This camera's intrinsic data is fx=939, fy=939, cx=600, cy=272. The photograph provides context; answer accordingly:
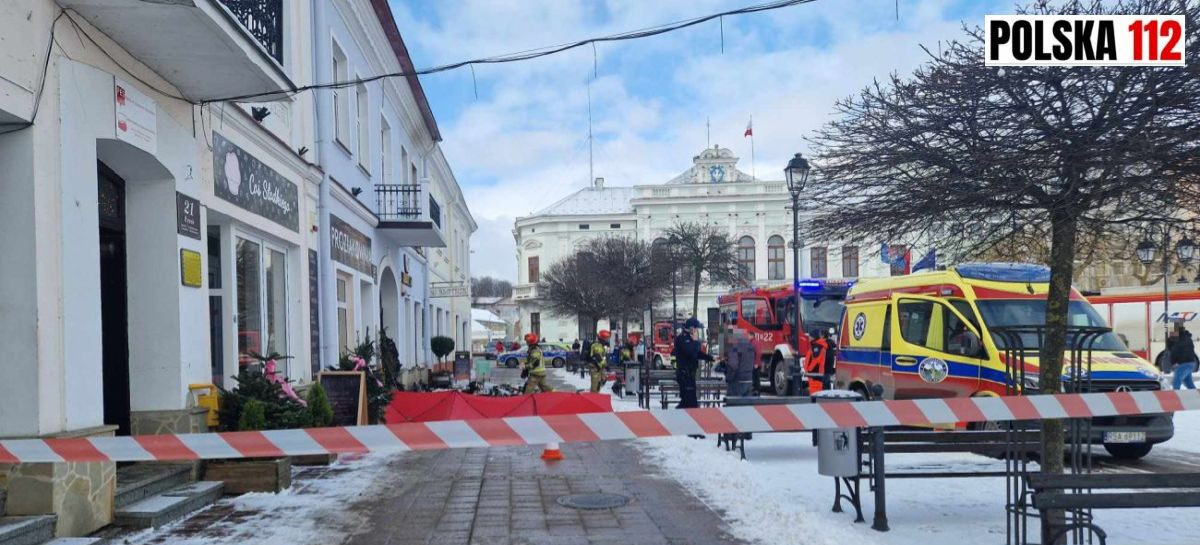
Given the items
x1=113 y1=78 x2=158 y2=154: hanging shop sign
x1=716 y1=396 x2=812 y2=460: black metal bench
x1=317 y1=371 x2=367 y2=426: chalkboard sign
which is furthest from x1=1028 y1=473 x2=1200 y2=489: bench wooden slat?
x1=317 y1=371 x2=367 y2=426: chalkboard sign

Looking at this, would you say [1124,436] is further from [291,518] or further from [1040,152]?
[291,518]

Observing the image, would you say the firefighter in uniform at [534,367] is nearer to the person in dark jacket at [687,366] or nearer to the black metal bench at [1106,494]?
the person in dark jacket at [687,366]

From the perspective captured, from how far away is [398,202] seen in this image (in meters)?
20.6

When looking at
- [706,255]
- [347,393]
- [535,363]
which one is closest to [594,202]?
[706,255]

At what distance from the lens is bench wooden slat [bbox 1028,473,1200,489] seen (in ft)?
17.2

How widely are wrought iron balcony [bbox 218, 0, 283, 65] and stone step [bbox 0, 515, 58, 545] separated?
4.52 meters

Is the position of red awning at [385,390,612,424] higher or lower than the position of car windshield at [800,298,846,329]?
lower

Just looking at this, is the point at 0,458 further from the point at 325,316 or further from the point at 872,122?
the point at 325,316

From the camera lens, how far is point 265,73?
28.0 feet

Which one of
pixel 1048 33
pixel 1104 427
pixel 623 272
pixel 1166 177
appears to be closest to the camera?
pixel 1166 177

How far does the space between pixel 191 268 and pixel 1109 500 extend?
7.73 meters

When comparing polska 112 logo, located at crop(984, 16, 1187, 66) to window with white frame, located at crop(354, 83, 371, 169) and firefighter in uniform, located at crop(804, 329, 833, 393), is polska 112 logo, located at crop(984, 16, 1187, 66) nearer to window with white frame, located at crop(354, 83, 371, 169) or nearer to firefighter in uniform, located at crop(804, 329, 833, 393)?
window with white frame, located at crop(354, 83, 371, 169)

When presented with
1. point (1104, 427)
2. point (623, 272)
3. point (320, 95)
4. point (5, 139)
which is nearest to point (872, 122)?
point (1104, 427)

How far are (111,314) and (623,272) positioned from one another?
106ft
